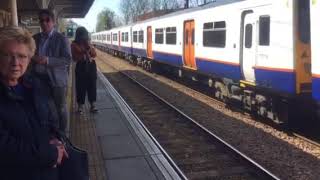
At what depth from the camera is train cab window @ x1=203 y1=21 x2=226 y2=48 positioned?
14.1m

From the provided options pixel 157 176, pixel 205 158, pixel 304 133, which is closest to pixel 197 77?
pixel 304 133

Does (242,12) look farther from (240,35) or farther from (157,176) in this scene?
(157,176)

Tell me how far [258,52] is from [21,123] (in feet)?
29.9

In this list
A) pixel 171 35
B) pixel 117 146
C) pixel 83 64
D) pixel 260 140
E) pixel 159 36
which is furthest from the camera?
pixel 159 36

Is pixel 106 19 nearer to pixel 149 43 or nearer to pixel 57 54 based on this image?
pixel 149 43

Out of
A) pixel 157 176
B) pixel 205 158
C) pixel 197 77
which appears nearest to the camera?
pixel 157 176

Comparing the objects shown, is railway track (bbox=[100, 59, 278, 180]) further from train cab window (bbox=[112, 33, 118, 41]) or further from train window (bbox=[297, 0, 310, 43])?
train cab window (bbox=[112, 33, 118, 41])

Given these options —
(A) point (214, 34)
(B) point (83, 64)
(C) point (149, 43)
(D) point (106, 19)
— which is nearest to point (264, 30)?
(B) point (83, 64)

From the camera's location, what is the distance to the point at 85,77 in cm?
1091

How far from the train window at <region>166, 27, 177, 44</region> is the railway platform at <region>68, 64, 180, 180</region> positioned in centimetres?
871

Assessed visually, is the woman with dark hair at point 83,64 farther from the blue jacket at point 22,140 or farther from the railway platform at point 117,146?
the blue jacket at point 22,140

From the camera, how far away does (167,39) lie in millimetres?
22688

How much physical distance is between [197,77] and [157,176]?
12318 millimetres

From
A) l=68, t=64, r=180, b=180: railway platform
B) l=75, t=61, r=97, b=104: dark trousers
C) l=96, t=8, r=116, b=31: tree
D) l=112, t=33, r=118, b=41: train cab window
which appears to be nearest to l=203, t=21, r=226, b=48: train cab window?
l=68, t=64, r=180, b=180: railway platform
